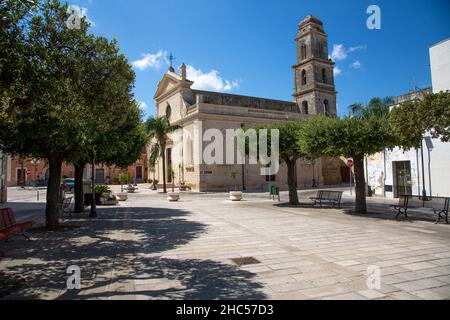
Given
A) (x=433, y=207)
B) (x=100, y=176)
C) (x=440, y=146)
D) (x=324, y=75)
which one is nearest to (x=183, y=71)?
(x=324, y=75)

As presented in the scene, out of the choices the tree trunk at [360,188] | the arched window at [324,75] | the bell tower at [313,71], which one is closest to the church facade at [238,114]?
the bell tower at [313,71]

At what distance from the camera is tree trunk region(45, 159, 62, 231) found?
9680mm

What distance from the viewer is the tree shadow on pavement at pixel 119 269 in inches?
182

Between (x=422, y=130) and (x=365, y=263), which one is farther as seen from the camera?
(x=422, y=130)

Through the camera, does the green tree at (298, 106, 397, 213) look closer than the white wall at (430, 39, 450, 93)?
Yes

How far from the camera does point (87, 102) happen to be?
7547 mm

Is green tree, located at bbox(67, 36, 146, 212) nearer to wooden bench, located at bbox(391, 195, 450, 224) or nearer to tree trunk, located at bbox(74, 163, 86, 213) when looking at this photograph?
tree trunk, located at bbox(74, 163, 86, 213)

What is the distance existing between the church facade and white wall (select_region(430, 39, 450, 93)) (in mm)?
12151

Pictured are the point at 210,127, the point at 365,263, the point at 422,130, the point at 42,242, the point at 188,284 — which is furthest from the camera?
the point at 210,127

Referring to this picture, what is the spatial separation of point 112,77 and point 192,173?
973 inches

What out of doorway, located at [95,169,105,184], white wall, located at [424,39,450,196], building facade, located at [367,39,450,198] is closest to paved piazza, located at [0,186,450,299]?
white wall, located at [424,39,450,196]

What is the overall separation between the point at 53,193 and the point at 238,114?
84.2 feet
